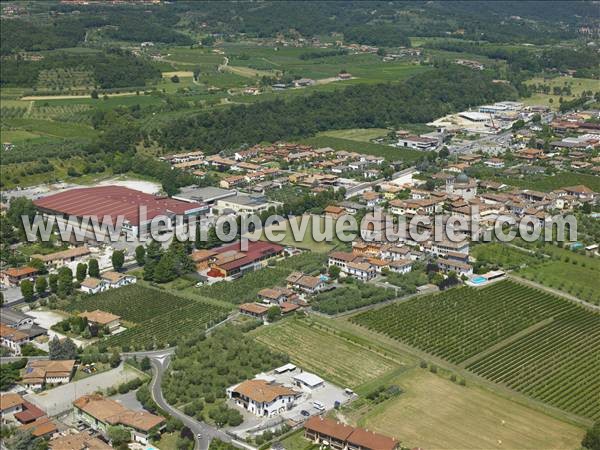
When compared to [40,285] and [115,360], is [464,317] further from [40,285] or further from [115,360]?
[40,285]

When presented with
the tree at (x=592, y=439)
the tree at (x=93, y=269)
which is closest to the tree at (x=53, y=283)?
the tree at (x=93, y=269)

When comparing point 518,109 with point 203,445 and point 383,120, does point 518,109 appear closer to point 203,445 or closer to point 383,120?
point 383,120

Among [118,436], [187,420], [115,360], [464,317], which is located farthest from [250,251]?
[118,436]

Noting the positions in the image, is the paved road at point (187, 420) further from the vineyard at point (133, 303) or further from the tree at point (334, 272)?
the tree at point (334, 272)

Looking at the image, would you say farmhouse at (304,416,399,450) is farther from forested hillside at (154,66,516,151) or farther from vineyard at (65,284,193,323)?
forested hillside at (154,66,516,151)

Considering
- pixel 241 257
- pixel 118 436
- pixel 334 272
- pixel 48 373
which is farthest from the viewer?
pixel 241 257
